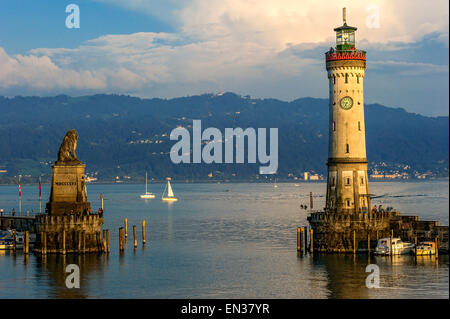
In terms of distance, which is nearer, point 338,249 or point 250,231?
point 338,249

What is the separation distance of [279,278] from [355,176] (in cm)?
1483

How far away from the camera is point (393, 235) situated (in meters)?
81.0

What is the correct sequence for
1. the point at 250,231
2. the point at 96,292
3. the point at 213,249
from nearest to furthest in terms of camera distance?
the point at 96,292, the point at 213,249, the point at 250,231

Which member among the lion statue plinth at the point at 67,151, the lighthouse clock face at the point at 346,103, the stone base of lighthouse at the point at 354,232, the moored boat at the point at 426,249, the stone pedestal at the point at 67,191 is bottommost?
the moored boat at the point at 426,249

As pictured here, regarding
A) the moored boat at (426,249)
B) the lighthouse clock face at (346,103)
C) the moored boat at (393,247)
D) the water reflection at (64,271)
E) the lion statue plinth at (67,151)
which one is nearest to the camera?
the water reflection at (64,271)

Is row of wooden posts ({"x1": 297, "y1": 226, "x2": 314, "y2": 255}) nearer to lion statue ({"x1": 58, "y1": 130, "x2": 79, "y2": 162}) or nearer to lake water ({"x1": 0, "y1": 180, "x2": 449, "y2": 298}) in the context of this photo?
lake water ({"x1": 0, "y1": 180, "x2": 449, "y2": 298})

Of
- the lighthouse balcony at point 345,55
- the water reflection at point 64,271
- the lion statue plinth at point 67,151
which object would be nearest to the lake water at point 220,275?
the water reflection at point 64,271

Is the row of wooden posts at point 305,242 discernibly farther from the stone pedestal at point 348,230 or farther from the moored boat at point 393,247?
the moored boat at point 393,247

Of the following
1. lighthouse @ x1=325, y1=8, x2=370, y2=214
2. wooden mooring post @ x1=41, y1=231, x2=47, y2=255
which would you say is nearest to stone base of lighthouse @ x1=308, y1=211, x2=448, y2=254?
lighthouse @ x1=325, y1=8, x2=370, y2=214

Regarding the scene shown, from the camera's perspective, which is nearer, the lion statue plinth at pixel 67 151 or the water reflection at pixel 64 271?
the water reflection at pixel 64 271

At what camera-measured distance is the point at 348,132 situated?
81125 mm

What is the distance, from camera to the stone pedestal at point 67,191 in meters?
80.8

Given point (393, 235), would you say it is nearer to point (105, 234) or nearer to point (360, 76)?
point (360, 76)
